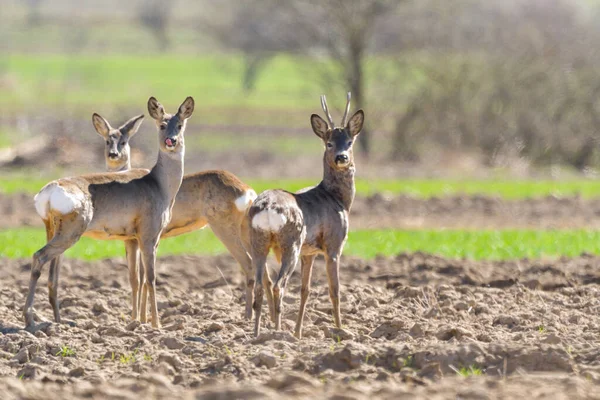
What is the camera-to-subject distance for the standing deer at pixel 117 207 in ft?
35.0

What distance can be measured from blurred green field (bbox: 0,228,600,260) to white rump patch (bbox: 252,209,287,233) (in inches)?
275

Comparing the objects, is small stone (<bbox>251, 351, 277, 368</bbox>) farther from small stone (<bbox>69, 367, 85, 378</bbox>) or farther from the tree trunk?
the tree trunk

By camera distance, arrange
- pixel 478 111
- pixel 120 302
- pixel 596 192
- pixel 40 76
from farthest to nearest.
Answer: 1. pixel 40 76
2. pixel 478 111
3. pixel 596 192
4. pixel 120 302

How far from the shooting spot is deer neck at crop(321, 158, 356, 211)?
449 inches

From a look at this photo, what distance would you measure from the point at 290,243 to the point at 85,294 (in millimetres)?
4150

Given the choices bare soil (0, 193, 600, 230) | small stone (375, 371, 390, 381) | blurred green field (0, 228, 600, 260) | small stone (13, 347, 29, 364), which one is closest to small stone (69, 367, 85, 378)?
small stone (13, 347, 29, 364)

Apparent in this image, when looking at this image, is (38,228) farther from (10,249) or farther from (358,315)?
(358,315)

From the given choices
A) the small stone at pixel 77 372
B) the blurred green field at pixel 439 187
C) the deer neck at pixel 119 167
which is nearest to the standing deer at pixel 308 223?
the small stone at pixel 77 372

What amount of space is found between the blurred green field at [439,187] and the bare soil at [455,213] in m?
0.80

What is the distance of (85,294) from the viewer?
44.2ft

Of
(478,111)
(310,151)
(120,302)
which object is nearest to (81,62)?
(310,151)

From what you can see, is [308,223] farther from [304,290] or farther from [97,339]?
[97,339]

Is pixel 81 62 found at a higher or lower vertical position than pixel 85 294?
higher

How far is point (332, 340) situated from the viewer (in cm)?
1018
